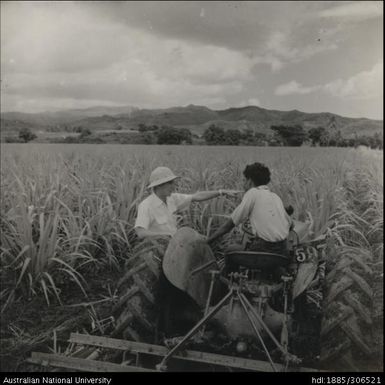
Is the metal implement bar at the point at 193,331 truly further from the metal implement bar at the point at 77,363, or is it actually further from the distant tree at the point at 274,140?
the distant tree at the point at 274,140

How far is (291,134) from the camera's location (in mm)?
3445

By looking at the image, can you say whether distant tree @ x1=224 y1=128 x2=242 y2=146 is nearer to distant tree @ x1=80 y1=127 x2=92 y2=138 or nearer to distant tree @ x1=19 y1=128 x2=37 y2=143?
distant tree @ x1=80 y1=127 x2=92 y2=138

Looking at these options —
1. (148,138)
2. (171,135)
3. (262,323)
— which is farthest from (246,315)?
(148,138)

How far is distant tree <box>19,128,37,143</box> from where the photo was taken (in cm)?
434

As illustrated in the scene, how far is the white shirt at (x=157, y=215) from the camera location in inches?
112

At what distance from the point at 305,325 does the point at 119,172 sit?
212 cm

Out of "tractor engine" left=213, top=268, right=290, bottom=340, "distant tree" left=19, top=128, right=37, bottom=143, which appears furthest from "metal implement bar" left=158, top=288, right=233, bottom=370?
"distant tree" left=19, top=128, right=37, bottom=143

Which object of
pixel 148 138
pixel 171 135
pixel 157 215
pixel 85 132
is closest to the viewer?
pixel 157 215

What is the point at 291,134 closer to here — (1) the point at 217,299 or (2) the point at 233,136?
(2) the point at 233,136

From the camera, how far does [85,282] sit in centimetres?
298

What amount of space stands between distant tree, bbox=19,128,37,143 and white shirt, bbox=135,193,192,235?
79.5 inches

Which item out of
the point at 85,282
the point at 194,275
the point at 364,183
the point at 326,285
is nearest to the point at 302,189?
the point at 364,183

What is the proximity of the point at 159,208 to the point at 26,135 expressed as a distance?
2.17 meters
